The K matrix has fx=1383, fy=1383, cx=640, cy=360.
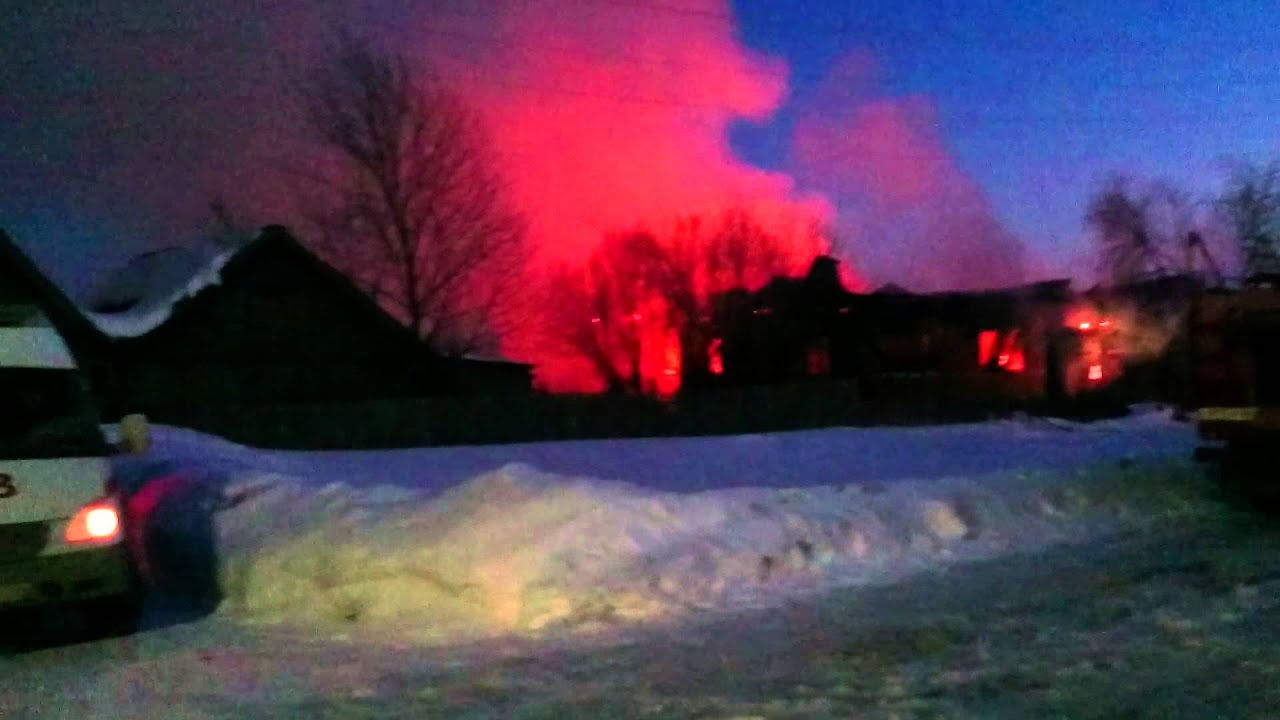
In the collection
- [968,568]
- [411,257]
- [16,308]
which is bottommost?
[968,568]

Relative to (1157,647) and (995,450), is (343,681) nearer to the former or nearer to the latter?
(1157,647)

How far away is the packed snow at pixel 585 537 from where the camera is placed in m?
11.0

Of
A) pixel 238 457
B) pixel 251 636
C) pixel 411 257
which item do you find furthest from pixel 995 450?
pixel 251 636

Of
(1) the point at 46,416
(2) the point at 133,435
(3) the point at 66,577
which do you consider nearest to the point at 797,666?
(3) the point at 66,577

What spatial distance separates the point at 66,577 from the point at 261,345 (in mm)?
25831

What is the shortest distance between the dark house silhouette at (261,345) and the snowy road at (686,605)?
15.7m

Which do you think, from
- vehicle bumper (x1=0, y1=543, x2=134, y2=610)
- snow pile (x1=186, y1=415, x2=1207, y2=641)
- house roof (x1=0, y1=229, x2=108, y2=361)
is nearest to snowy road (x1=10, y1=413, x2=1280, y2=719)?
snow pile (x1=186, y1=415, x2=1207, y2=641)

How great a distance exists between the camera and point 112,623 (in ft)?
34.4

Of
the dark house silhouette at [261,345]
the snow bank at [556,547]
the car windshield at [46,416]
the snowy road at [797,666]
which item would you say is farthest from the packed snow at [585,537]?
the dark house silhouette at [261,345]

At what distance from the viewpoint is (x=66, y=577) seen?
9711 millimetres

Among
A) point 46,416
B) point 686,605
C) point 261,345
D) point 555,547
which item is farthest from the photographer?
point 261,345

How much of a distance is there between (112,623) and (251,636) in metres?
1.05

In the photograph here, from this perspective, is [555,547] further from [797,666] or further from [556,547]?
[797,666]

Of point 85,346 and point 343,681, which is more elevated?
point 85,346
